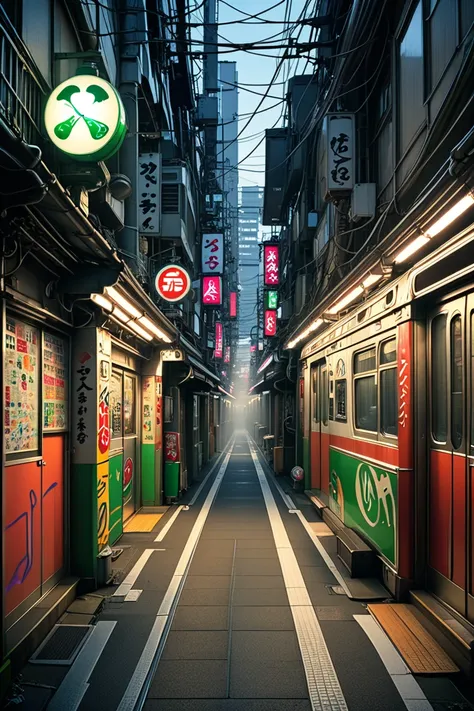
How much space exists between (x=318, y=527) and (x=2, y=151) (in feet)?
32.6

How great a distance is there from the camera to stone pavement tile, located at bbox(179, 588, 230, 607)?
285 inches

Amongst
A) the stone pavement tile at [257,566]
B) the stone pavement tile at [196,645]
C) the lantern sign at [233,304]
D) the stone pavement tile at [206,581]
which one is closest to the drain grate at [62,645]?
the stone pavement tile at [196,645]

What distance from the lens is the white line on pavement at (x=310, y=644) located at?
4809mm

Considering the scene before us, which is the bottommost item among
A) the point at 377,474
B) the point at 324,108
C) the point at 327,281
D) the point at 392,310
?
the point at 377,474

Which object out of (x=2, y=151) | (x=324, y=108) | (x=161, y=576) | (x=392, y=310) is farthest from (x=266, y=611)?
(x=324, y=108)

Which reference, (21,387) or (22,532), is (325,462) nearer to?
(22,532)

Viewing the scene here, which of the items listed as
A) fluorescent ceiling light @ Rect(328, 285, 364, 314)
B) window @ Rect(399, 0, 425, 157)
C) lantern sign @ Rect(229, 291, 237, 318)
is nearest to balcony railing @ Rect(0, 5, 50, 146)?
fluorescent ceiling light @ Rect(328, 285, 364, 314)

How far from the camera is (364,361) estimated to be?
9.59m

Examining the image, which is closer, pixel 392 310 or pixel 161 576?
pixel 392 310

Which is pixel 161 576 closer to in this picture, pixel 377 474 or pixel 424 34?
pixel 377 474

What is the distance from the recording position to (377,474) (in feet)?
27.0

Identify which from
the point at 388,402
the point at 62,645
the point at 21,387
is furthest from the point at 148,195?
the point at 62,645

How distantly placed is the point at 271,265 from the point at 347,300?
1803 cm

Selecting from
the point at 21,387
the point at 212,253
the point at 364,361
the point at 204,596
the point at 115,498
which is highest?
the point at 212,253
